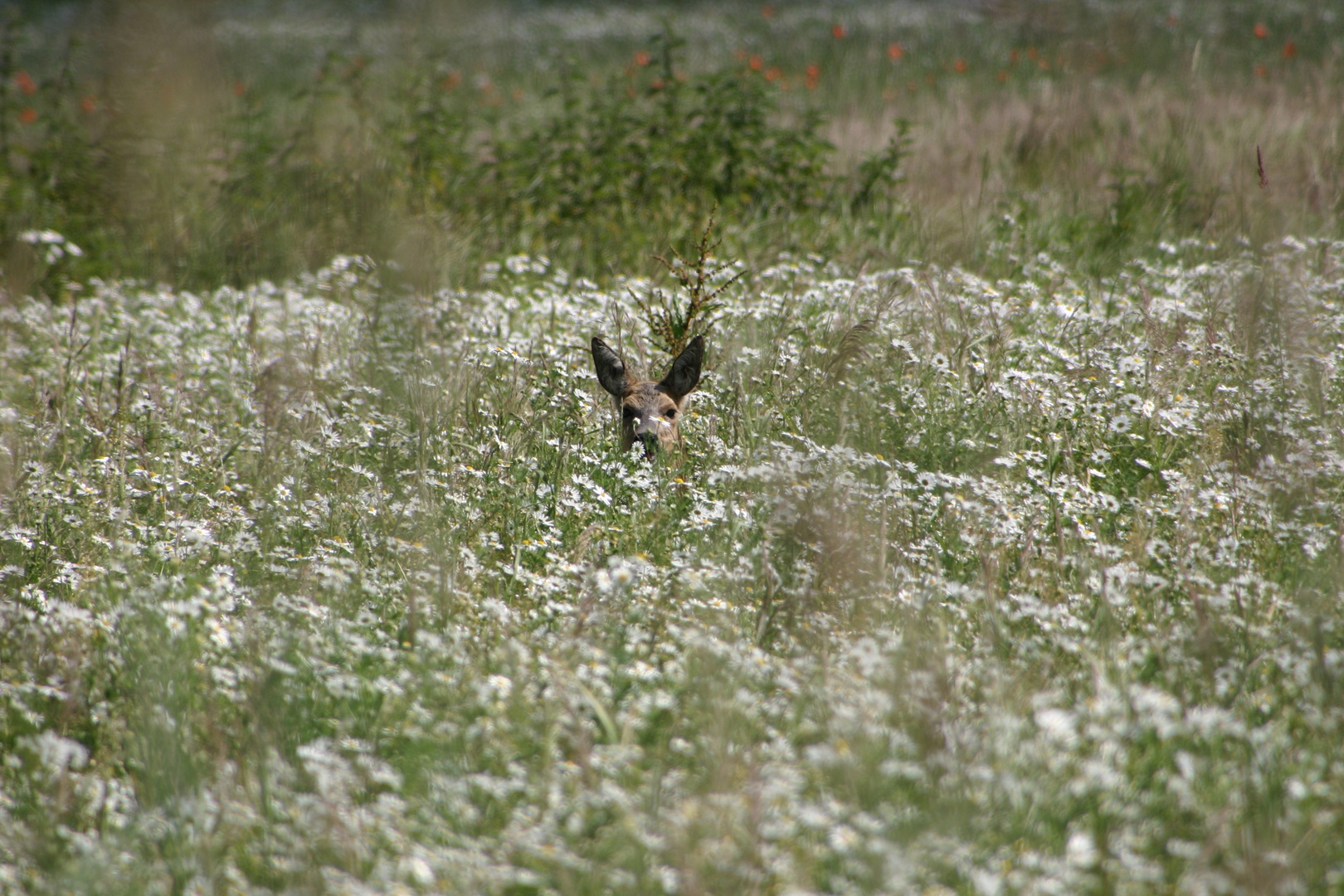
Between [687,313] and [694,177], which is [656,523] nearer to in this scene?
[687,313]

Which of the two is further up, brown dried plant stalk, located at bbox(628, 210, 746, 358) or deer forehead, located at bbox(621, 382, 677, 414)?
brown dried plant stalk, located at bbox(628, 210, 746, 358)

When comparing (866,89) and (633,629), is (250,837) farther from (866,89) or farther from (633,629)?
(866,89)

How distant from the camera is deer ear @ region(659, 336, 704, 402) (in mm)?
4891

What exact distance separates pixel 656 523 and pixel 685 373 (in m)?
1.18

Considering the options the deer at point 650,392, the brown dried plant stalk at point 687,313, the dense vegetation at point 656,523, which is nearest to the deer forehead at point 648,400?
the deer at point 650,392

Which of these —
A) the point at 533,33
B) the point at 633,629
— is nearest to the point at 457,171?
the point at 633,629

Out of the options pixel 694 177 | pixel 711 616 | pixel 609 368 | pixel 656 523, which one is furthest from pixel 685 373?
A: pixel 694 177

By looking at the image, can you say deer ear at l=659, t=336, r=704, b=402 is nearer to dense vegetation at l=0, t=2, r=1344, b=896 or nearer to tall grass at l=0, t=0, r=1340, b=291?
dense vegetation at l=0, t=2, r=1344, b=896

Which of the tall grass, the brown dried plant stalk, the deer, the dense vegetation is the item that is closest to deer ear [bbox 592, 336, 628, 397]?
the deer

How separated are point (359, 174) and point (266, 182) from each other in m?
1.66

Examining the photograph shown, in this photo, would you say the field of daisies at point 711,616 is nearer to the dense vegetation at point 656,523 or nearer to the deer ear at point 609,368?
the dense vegetation at point 656,523

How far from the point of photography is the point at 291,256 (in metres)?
7.50

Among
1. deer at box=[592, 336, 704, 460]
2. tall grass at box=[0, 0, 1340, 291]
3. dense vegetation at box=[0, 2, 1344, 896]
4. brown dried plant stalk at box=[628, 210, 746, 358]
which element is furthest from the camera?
tall grass at box=[0, 0, 1340, 291]

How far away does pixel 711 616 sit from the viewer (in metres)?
3.35
